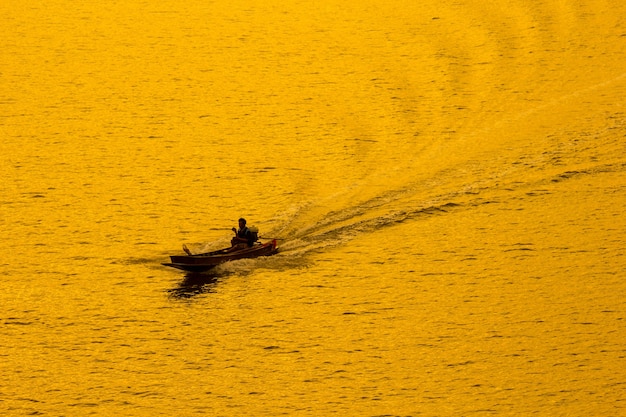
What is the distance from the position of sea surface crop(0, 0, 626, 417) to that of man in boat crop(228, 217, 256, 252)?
0.57 m

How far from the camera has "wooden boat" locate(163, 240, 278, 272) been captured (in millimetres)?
32781

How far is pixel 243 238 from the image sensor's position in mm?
33688

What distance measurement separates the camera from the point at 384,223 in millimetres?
36250

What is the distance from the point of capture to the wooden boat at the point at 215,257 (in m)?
32.8

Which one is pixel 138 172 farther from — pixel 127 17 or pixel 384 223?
pixel 127 17

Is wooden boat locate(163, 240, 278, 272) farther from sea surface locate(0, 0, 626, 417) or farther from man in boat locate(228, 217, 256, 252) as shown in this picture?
sea surface locate(0, 0, 626, 417)

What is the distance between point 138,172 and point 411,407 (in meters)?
13.7

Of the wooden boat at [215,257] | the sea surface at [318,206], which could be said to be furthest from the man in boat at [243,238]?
the sea surface at [318,206]

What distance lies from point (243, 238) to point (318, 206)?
10.7ft

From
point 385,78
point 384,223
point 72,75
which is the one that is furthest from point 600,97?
point 72,75

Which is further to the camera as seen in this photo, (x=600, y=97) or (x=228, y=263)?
(x=600, y=97)

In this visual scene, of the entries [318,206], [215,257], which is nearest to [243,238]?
[215,257]

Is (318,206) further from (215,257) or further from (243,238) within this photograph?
(215,257)

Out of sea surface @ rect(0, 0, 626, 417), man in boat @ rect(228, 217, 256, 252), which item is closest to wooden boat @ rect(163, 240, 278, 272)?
man in boat @ rect(228, 217, 256, 252)
